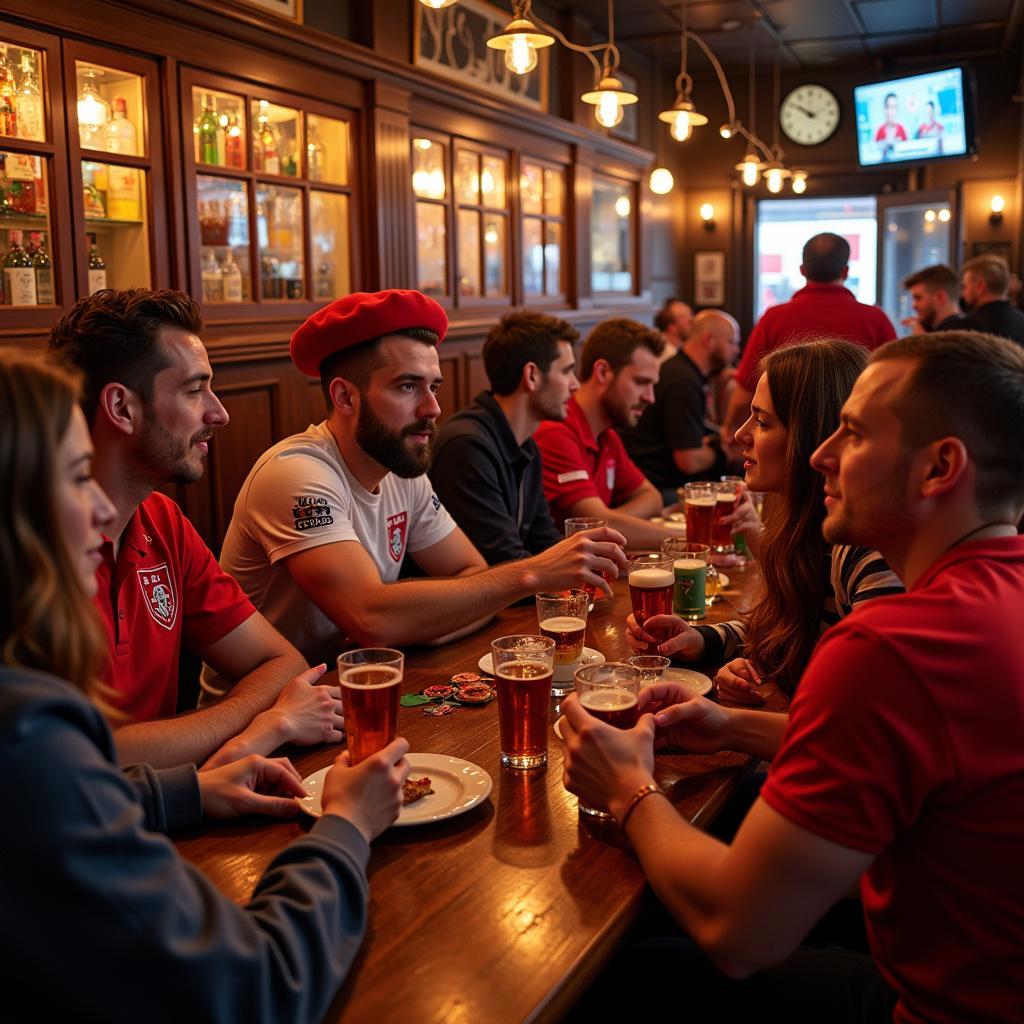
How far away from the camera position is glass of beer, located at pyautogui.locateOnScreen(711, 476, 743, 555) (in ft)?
9.37

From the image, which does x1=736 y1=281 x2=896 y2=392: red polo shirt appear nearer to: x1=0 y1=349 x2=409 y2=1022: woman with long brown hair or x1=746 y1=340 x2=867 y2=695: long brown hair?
x1=746 y1=340 x2=867 y2=695: long brown hair

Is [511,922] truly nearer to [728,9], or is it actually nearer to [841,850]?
[841,850]

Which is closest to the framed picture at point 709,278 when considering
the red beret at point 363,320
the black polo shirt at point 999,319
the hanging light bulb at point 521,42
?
the black polo shirt at point 999,319

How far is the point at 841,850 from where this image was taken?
107 centimetres

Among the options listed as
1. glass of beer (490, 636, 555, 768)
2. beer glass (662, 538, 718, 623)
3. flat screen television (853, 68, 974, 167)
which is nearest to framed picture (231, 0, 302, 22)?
beer glass (662, 538, 718, 623)

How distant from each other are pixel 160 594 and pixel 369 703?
701mm

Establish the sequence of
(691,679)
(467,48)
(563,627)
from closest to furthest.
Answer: (563,627)
(691,679)
(467,48)

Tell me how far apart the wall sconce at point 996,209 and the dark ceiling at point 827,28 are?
119 cm

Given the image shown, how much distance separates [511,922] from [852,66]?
10.1m

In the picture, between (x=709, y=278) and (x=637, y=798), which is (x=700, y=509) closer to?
(x=637, y=798)

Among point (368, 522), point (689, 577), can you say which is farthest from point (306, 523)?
point (689, 577)

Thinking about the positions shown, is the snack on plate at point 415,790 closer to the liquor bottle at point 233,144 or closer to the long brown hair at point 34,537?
the long brown hair at point 34,537

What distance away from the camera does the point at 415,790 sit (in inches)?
56.6

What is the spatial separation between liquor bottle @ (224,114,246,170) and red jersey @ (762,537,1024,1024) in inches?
154
